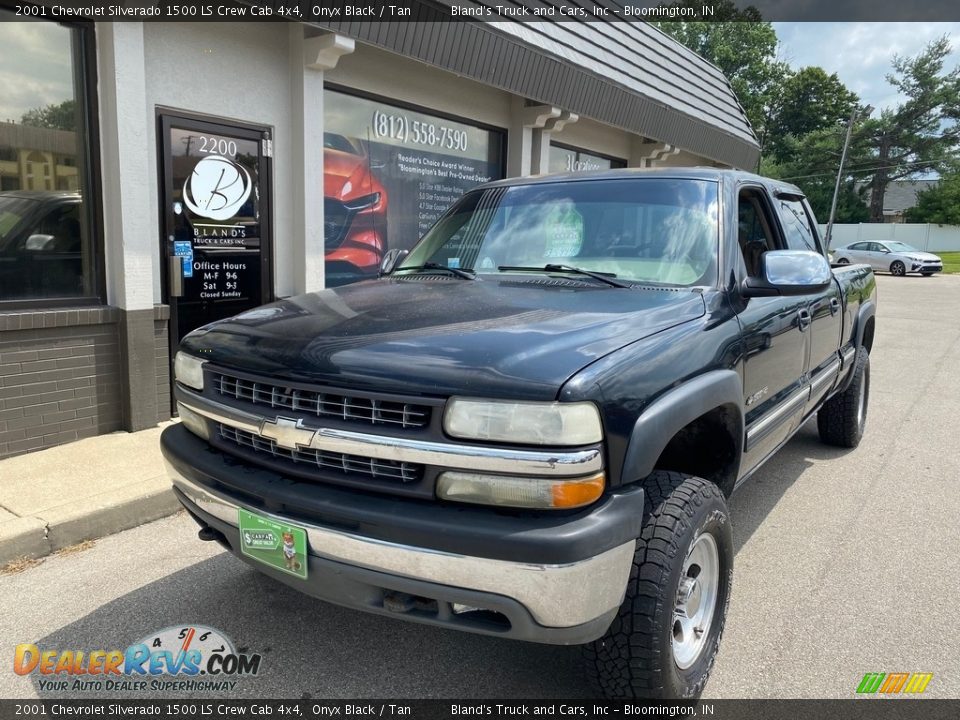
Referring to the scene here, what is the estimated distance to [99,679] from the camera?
259 cm

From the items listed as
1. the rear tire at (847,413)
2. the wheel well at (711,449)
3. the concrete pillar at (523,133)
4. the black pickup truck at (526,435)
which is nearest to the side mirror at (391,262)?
the black pickup truck at (526,435)

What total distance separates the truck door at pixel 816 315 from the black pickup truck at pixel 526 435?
2.63 ft

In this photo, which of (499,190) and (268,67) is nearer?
(499,190)

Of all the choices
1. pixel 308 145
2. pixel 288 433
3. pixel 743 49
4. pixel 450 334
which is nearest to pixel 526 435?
pixel 450 334

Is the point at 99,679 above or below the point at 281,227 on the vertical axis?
below

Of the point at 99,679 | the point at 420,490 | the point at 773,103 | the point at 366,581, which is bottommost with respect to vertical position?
the point at 99,679

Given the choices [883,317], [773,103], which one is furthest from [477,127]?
[773,103]

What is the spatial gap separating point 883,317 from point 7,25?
50.5ft

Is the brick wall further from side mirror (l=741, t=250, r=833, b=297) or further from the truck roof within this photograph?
side mirror (l=741, t=250, r=833, b=297)

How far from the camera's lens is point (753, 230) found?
11.8 ft

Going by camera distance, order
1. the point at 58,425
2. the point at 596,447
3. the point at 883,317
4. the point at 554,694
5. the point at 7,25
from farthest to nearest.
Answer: the point at 883,317 → the point at 58,425 → the point at 7,25 → the point at 554,694 → the point at 596,447

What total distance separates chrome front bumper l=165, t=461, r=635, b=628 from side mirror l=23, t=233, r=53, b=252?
158 inches

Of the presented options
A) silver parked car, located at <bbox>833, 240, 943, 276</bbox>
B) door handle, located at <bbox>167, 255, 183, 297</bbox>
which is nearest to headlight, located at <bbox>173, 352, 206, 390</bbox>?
door handle, located at <bbox>167, 255, 183, 297</bbox>

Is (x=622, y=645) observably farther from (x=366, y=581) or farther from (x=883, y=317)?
(x=883, y=317)
